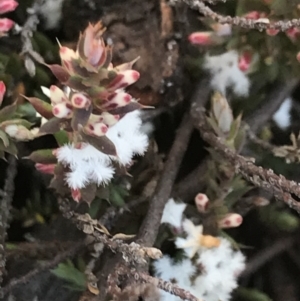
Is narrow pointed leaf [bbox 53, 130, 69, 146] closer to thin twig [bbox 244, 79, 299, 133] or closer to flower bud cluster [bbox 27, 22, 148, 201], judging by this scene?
flower bud cluster [bbox 27, 22, 148, 201]

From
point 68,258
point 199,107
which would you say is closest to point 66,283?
point 68,258

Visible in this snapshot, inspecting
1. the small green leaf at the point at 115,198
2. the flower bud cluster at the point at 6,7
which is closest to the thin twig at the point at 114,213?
the small green leaf at the point at 115,198

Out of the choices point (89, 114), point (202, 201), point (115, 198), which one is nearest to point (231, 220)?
point (202, 201)

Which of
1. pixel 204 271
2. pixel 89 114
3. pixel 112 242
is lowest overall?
pixel 204 271

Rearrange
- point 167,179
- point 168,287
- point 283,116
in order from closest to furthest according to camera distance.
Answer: point 168,287 < point 167,179 < point 283,116

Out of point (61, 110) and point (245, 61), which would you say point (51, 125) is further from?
point (245, 61)
